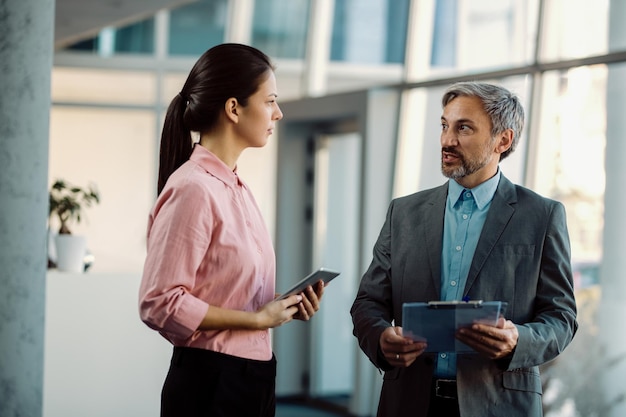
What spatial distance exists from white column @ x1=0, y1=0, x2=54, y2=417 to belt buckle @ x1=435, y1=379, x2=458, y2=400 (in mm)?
1686

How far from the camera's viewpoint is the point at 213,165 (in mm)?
2199

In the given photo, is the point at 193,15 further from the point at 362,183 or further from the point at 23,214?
the point at 23,214

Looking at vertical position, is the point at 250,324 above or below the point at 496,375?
above

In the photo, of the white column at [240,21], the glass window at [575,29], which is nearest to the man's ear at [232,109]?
the glass window at [575,29]

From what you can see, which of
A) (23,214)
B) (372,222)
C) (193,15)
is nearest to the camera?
(23,214)

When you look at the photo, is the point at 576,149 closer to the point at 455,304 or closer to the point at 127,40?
the point at 455,304

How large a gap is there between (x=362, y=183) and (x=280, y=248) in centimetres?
121

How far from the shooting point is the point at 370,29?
8.17 m

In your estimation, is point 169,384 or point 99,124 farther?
point 99,124

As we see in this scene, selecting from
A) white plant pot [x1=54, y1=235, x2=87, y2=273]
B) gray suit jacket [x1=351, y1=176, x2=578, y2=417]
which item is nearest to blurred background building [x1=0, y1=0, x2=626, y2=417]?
white plant pot [x1=54, y1=235, x2=87, y2=273]

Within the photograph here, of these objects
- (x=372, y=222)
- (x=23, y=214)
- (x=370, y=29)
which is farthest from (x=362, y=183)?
(x=23, y=214)

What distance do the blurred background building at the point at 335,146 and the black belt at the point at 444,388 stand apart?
49.3 inches

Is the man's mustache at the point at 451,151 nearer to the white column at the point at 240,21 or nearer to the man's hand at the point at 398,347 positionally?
the man's hand at the point at 398,347

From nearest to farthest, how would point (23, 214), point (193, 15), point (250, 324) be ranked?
point (250, 324) < point (23, 214) < point (193, 15)
